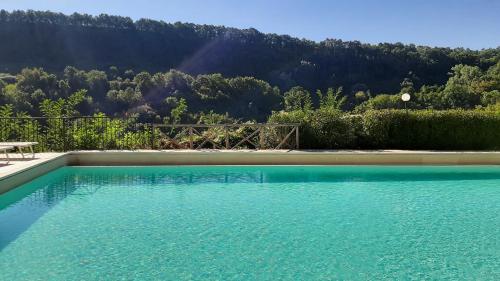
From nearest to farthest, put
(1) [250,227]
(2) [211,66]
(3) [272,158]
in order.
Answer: (1) [250,227] < (3) [272,158] < (2) [211,66]

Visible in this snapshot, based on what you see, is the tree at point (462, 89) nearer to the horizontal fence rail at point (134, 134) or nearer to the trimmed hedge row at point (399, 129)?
the trimmed hedge row at point (399, 129)

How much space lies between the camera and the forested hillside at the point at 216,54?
35.0m

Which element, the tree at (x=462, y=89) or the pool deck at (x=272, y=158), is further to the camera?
the tree at (x=462, y=89)

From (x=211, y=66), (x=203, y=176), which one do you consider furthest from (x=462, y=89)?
(x=203, y=176)

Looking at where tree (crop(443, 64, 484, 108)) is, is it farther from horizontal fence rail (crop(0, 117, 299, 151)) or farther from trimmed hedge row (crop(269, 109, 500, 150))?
horizontal fence rail (crop(0, 117, 299, 151))

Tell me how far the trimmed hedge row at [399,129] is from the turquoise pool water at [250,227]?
225 cm

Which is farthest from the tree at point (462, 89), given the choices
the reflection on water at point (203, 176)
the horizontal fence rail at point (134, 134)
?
the reflection on water at point (203, 176)

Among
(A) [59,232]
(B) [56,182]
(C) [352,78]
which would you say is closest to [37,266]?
(A) [59,232]

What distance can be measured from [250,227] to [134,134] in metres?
6.47

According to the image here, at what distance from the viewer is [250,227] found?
5121 mm

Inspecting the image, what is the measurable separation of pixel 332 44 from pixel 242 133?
28451 millimetres

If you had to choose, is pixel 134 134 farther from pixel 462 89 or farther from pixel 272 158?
pixel 462 89

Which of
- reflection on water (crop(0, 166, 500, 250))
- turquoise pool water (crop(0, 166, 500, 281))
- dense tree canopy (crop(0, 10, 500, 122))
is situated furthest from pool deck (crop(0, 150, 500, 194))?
dense tree canopy (crop(0, 10, 500, 122))

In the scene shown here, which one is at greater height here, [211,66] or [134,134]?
[211,66]
